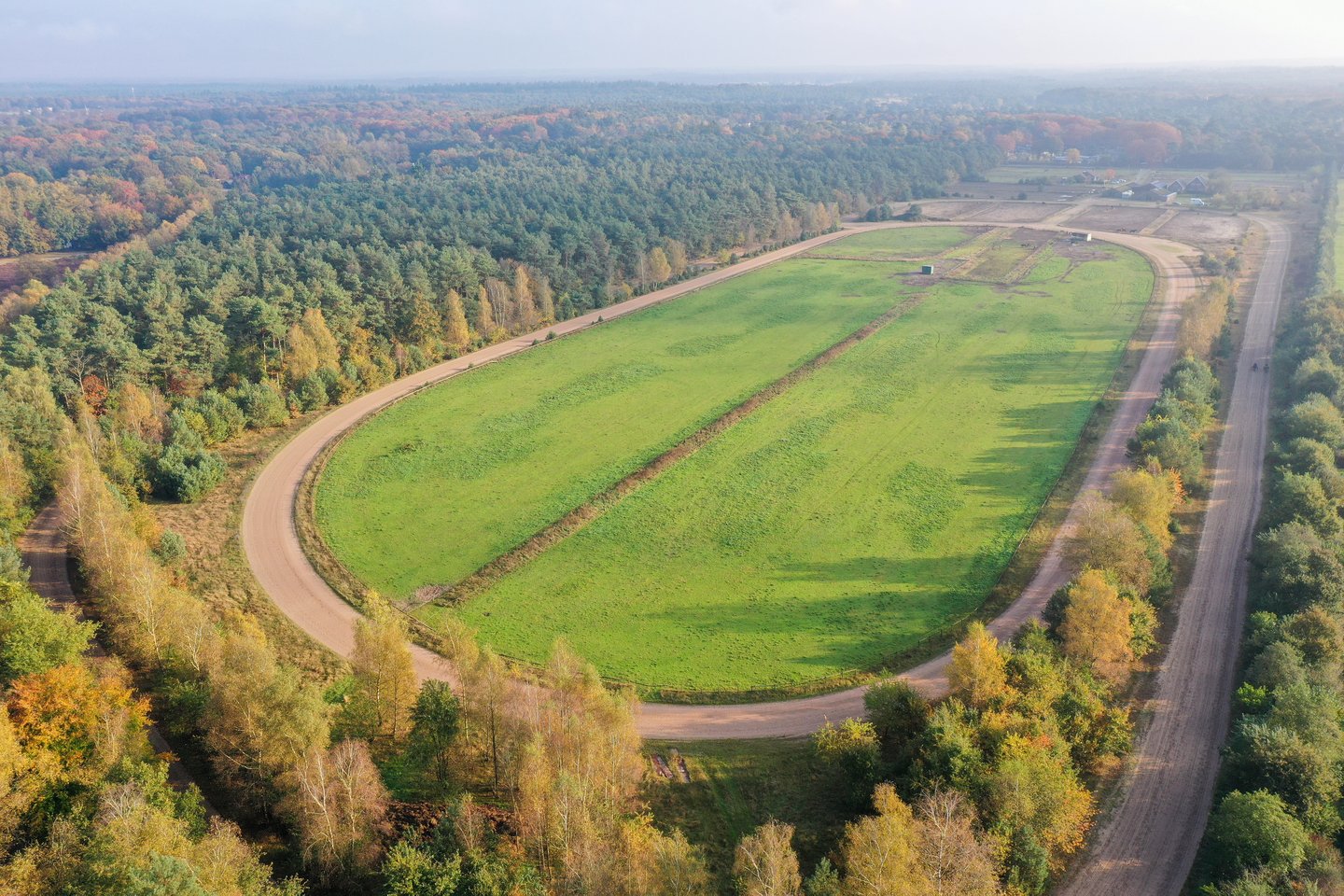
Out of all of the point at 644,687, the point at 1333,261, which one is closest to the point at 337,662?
the point at 644,687

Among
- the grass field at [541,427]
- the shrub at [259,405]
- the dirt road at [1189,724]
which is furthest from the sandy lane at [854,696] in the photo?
the shrub at [259,405]

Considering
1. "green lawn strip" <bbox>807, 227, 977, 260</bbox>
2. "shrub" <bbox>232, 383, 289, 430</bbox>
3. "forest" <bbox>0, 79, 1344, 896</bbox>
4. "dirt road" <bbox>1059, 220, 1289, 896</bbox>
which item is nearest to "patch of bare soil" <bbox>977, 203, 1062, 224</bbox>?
"green lawn strip" <bbox>807, 227, 977, 260</bbox>

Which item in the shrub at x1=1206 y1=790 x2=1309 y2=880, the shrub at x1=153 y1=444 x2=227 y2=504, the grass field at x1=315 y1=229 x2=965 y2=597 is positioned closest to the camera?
the shrub at x1=1206 y1=790 x2=1309 y2=880

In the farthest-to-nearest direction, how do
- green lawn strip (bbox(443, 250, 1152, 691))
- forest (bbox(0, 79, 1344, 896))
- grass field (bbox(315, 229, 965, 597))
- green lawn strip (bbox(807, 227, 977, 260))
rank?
green lawn strip (bbox(807, 227, 977, 260)), grass field (bbox(315, 229, 965, 597)), green lawn strip (bbox(443, 250, 1152, 691)), forest (bbox(0, 79, 1344, 896))

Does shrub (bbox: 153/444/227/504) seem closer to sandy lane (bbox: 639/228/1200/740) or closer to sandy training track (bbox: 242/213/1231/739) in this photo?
sandy training track (bbox: 242/213/1231/739)

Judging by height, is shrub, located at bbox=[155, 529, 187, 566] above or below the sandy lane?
above

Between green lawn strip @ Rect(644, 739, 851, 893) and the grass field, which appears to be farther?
the grass field

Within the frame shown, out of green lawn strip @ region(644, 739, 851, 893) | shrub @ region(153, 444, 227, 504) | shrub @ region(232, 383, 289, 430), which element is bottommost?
green lawn strip @ region(644, 739, 851, 893)

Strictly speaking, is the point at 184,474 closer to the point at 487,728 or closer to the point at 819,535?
the point at 487,728

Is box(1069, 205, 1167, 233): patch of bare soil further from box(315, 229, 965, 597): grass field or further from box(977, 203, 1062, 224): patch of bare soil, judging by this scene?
box(315, 229, 965, 597): grass field
